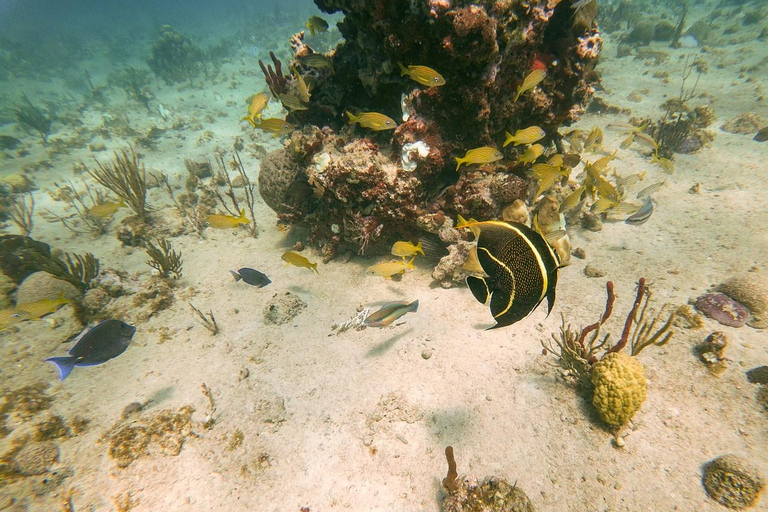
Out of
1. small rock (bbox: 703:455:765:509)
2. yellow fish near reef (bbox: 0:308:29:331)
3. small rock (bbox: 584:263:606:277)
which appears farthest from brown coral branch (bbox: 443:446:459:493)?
yellow fish near reef (bbox: 0:308:29:331)

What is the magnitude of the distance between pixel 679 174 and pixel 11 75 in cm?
4178

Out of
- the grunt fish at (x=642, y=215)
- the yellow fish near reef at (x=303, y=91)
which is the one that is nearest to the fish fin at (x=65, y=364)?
the yellow fish near reef at (x=303, y=91)

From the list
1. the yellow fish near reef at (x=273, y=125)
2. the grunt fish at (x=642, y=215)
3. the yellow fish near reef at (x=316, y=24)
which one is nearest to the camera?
the yellow fish near reef at (x=273, y=125)

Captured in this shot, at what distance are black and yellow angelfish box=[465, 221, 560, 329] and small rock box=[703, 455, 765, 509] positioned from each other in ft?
8.72

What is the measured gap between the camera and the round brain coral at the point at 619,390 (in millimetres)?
2783

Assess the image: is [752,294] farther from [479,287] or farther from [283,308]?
[283,308]

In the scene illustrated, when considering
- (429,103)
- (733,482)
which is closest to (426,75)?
(429,103)

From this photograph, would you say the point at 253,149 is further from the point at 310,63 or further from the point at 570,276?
the point at 570,276

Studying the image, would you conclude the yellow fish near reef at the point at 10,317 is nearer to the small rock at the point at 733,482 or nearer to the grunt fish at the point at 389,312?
the grunt fish at the point at 389,312

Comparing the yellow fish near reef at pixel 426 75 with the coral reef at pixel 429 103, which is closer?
the yellow fish near reef at pixel 426 75

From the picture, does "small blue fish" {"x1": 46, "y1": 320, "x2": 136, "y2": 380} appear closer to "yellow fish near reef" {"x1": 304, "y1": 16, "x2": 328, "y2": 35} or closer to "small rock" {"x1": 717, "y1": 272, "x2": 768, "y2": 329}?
"yellow fish near reef" {"x1": 304, "y1": 16, "x2": 328, "y2": 35}

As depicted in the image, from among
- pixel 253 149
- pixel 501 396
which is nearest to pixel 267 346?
pixel 501 396

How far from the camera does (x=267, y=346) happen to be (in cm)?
430

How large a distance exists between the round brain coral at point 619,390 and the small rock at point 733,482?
610 mm
